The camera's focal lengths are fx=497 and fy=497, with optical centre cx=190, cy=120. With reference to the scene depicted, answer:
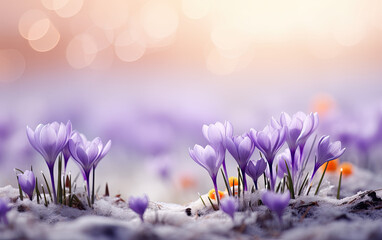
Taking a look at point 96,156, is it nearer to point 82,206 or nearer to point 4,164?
point 82,206

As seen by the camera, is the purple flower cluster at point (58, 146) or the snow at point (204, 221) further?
the purple flower cluster at point (58, 146)

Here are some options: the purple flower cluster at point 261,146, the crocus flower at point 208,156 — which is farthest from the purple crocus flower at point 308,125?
the crocus flower at point 208,156

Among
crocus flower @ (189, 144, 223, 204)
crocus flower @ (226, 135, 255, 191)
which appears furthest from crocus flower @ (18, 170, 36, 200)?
crocus flower @ (226, 135, 255, 191)

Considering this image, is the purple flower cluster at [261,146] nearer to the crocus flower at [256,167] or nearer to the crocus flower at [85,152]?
the crocus flower at [256,167]

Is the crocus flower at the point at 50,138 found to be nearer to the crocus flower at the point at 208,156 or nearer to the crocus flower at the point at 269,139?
the crocus flower at the point at 208,156

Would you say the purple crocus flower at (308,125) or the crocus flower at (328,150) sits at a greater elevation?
the purple crocus flower at (308,125)

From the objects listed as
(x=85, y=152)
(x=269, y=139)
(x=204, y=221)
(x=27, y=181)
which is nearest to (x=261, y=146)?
(x=269, y=139)

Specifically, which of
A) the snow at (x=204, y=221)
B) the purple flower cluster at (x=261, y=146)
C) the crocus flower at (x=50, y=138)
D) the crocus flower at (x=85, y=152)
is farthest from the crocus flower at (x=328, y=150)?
the crocus flower at (x=50, y=138)

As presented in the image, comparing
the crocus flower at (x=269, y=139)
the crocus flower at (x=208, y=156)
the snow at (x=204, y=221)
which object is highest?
the crocus flower at (x=269, y=139)

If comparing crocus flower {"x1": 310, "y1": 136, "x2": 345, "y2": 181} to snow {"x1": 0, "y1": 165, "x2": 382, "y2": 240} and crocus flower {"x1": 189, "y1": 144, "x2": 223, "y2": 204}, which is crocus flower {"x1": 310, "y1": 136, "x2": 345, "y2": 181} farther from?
crocus flower {"x1": 189, "y1": 144, "x2": 223, "y2": 204}
